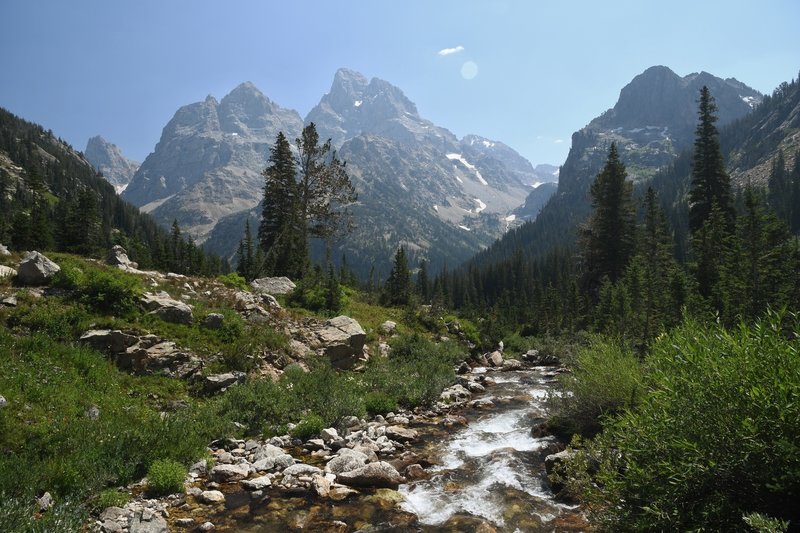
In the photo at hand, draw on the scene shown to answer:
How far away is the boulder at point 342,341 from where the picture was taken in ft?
69.2

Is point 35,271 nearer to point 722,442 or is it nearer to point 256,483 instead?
point 256,483

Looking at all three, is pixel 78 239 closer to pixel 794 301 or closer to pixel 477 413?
pixel 477 413

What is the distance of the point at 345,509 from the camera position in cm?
961

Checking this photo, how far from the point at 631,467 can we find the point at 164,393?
13695 mm

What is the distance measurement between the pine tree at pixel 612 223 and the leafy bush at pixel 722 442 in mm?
51093

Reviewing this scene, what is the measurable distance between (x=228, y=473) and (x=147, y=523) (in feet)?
9.37

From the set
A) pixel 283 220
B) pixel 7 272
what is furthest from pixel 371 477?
pixel 283 220

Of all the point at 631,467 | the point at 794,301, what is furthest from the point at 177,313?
the point at 794,301

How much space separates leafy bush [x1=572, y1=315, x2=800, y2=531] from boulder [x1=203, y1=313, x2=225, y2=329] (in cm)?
1589

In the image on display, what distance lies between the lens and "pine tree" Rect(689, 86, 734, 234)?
154 ft

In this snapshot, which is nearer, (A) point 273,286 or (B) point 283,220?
(A) point 273,286

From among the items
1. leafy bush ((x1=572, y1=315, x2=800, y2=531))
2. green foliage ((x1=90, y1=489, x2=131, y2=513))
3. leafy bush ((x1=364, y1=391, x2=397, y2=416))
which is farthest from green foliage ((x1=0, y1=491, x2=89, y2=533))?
leafy bush ((x1=364, y1=391, x2=397, y2=416))

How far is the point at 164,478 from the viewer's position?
930 cm

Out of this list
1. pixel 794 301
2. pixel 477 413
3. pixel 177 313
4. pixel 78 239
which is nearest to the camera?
pixel 177 313
